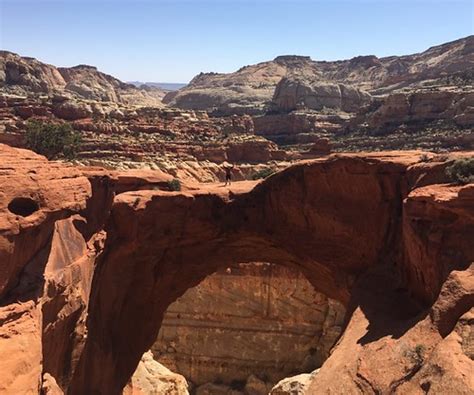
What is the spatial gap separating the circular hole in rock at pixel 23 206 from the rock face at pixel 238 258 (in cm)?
3

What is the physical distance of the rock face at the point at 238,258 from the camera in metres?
13.3

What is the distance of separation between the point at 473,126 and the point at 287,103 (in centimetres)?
5361

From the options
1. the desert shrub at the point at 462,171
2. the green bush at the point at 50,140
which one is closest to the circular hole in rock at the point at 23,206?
the desert shrub at the point at 462,171

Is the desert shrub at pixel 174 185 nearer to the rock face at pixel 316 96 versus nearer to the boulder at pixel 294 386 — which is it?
the boulder at pixel 294 386

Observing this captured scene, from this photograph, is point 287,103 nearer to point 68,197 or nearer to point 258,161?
point 258,161

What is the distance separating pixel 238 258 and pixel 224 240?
2102 mm

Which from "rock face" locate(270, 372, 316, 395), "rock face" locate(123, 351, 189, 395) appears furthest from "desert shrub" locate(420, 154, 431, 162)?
"rock face" locate(123, 351, 189, 395)

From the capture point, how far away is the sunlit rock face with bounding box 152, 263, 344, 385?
1366 inches

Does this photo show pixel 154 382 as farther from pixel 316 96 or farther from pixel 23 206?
pixel 316 96

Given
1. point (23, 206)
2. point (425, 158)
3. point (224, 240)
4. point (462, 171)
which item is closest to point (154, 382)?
point (224, 240)

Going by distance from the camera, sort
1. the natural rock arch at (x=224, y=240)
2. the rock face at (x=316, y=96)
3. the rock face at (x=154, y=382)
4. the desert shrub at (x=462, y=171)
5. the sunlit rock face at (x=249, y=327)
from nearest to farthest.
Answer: the desert shrub at (x=462, y=171)
the natural rock arch at (x=224, y=240)
the rock face at (x=154, y=382)
the sunlit rock face at (x=249, y=327)
the rock face at (x=316, y=96)

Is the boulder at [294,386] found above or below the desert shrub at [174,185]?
below

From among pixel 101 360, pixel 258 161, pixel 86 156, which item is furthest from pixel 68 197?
pixel 258 161

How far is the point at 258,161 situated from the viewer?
81312 millimetres
